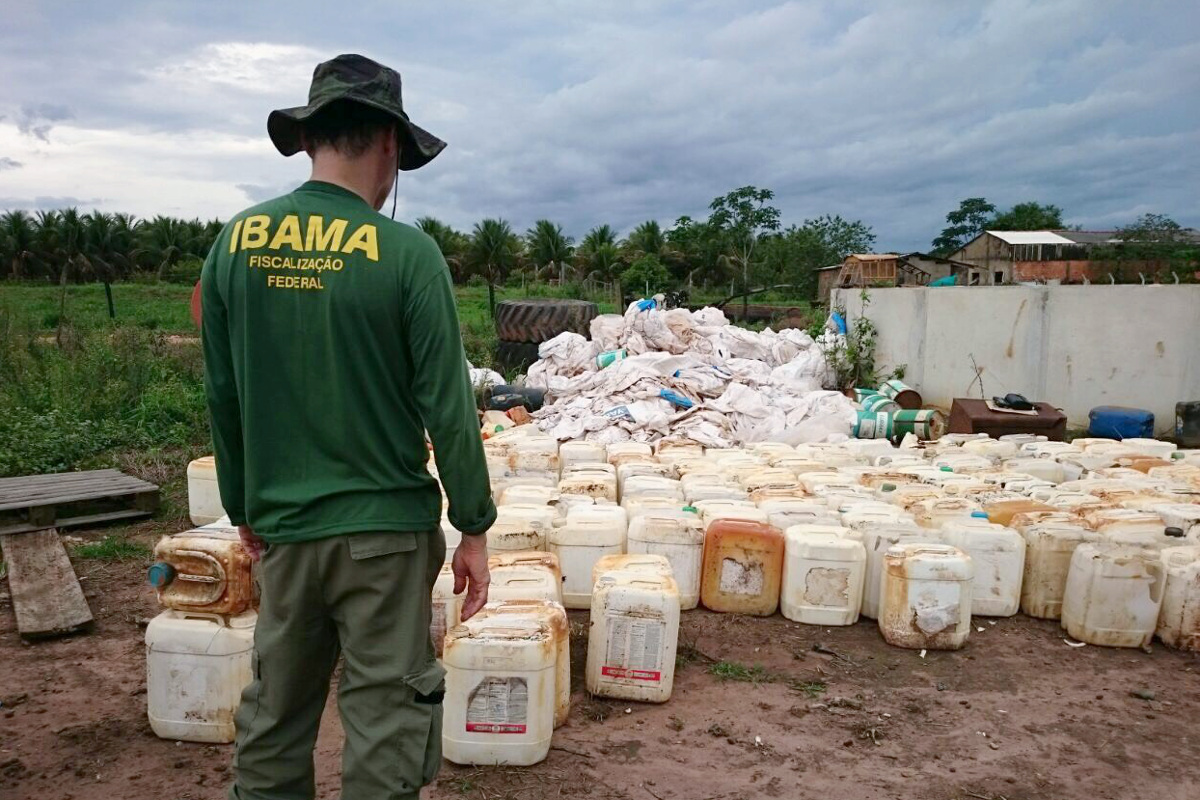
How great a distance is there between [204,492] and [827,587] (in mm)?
3384

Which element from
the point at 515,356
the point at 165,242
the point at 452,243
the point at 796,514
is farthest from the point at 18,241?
the point at 796,514

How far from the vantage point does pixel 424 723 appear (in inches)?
68.4

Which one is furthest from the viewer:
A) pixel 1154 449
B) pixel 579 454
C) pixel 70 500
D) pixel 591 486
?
pixel 1154 449

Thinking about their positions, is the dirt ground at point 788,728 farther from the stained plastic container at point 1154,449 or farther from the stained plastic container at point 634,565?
the stained plastic container at point 1154,449

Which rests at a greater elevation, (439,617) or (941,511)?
(941,511)

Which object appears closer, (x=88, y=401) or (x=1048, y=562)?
(x=1048, y=562)

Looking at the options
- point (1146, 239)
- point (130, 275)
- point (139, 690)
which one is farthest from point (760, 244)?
point (139, 690)

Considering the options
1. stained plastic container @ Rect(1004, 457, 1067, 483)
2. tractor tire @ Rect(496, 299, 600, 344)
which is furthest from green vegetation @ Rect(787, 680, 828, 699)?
tractor tire @ Rect(496, 299, 600, 344)

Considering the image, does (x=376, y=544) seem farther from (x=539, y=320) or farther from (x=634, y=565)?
(x=539, y=320)

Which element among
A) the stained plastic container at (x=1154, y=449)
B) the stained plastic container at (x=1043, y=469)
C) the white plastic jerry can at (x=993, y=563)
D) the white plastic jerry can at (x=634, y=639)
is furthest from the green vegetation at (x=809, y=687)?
the stained plastic container at (x=1154, y=449)

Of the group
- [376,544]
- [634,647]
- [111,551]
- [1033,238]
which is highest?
[1033,238]

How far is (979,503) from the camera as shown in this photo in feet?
14.6

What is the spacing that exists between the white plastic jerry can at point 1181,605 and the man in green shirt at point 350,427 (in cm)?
335

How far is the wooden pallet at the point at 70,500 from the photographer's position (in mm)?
4801
